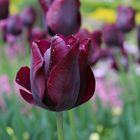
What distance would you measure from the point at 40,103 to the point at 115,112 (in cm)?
116

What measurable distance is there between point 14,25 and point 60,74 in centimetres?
93

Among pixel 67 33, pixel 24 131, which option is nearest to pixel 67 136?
pixel 24 131

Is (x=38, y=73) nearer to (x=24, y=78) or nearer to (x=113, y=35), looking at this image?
(x=24, y=78)

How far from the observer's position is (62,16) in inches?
41.8

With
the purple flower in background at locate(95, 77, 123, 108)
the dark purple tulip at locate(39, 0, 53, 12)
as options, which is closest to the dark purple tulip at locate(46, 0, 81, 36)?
the dark purple tulip at locate(39, 0, 53, 12)

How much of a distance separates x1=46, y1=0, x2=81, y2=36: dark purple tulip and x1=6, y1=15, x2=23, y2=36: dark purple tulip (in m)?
0.53

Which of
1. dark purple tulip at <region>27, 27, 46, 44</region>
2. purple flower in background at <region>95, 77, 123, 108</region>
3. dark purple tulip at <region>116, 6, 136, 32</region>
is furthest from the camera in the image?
purple flower in background at <region>95, 77, 123, 108</region>

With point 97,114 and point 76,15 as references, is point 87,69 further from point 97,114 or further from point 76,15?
point 97,114

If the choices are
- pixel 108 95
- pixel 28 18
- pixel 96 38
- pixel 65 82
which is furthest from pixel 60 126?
pixel 108 95

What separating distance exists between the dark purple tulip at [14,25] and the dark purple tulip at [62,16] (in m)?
0.53

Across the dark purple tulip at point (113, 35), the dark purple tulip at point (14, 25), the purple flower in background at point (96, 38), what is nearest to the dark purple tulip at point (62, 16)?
the purple flower in background at point (96, 38)

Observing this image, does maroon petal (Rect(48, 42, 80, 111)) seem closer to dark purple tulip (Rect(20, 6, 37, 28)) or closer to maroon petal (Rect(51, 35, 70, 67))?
maroon petal (Rect(51, 35, 70, 67))

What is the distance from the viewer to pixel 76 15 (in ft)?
3.58

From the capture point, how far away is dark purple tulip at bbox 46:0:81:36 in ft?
3.47
